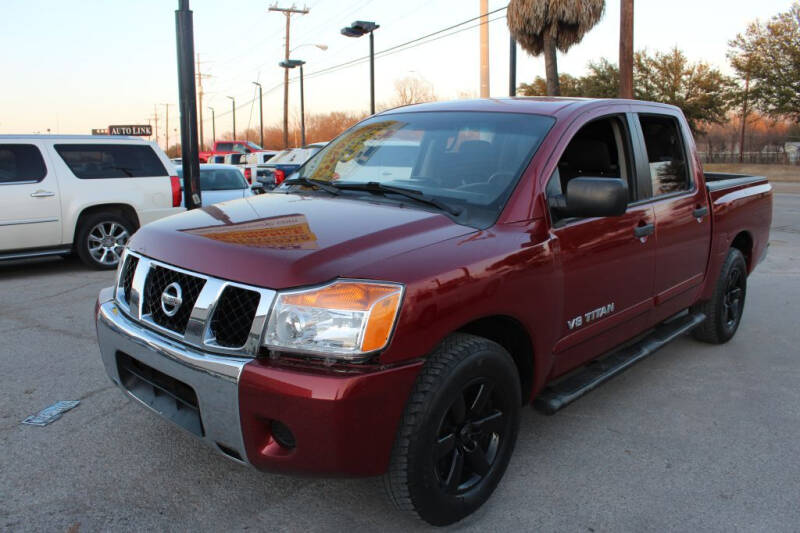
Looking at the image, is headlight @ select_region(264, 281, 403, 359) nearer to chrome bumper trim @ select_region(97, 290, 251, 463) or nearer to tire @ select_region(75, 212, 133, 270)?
chrome bumper trim @ select_region(97, 290, 251, 463)

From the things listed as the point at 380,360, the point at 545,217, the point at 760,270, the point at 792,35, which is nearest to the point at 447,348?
the point at 380,360

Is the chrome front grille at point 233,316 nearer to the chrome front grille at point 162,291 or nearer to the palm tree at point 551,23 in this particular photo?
the chrome front grille at point 162,291

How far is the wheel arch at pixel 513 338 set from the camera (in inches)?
110

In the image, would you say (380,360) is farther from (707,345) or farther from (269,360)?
(707,345)

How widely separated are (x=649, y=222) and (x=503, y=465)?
1.72 m

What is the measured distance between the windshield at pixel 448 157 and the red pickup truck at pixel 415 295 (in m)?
0.01

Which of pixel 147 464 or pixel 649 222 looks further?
pixel 649 222

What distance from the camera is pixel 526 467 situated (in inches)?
127

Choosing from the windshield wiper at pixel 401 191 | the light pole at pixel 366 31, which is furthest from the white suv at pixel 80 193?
the light pole at pixel 366 31

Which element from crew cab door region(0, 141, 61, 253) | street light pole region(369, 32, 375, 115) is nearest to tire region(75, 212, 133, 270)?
crew cab door region(0, 141, 61, 253)

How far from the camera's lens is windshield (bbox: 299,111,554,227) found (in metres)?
3.09

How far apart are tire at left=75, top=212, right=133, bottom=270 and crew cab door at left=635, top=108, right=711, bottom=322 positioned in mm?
6637

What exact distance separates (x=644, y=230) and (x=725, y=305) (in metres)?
1.88

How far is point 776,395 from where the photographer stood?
4195 millimetres
